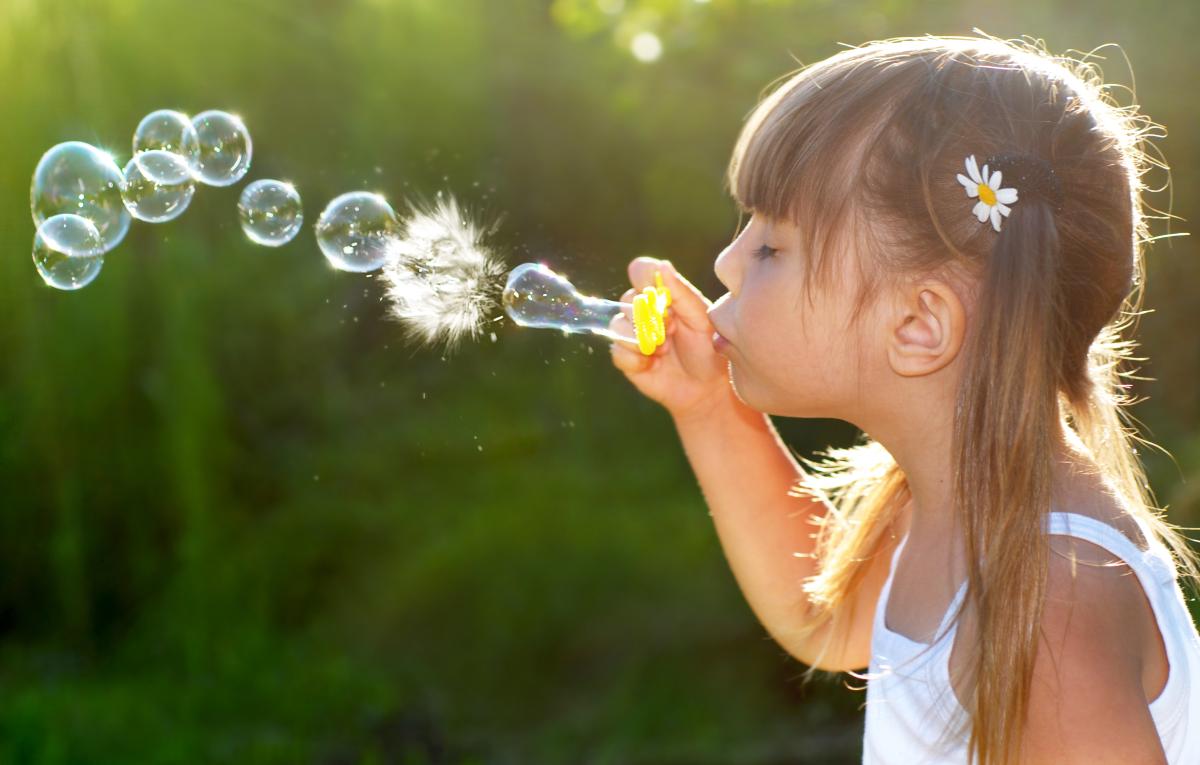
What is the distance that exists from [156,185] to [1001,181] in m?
1.27

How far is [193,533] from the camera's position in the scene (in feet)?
Result: 12.1

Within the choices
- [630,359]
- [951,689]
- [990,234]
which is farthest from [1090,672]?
[630,359]

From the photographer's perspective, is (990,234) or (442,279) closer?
(990,234)

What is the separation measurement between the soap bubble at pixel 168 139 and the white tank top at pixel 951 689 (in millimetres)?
1239

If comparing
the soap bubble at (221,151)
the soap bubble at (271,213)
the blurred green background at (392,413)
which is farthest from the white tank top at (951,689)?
the blurred green background at (392,413)

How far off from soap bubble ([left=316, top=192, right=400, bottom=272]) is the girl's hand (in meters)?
0.38

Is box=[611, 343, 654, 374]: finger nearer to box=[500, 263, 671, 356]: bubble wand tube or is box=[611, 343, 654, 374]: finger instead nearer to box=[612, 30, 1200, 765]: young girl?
box=[500, 263, 671, 356]: bubble wand tube

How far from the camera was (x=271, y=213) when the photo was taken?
185 centimetres

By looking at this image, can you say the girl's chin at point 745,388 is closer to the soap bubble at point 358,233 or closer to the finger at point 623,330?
the finger at point 623,330

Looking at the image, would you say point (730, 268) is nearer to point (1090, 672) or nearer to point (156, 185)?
point (1090, 672)

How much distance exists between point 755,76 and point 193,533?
211 centimetres

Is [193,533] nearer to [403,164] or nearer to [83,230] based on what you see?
[403,164]

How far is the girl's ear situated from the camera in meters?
1.17

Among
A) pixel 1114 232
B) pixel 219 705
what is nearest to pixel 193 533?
pixel 219 705
